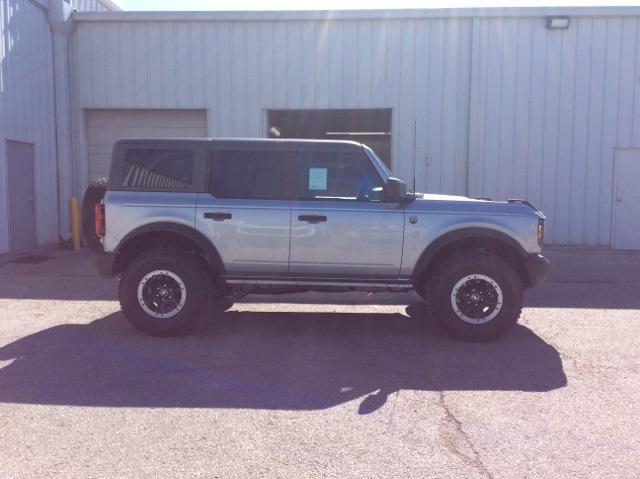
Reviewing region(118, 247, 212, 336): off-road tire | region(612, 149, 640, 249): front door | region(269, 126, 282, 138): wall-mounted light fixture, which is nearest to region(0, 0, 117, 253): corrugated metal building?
region(269, 126, 282, 138): wall-mounted light fixture

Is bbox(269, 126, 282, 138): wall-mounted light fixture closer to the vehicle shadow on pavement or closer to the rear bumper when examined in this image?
the vehicle shadow on pavement

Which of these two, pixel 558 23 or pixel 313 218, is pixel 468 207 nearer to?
pixel 313 218

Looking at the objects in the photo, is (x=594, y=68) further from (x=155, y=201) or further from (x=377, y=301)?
(x=155, y=201)

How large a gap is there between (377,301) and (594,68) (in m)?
8.02

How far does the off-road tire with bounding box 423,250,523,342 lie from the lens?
6.52 metres

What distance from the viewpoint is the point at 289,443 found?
409 cm

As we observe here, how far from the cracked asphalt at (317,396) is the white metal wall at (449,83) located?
19.7ft

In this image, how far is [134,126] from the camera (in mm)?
14523

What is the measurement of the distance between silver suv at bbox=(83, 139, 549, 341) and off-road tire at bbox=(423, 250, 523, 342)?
0.04 ft

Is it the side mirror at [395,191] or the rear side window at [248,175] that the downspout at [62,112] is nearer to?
the rear side window at [248,175]

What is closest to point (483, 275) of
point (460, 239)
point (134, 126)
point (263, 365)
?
point (460, 239)

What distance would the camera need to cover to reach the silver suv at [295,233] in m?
6.59

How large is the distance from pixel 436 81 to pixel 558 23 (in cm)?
266

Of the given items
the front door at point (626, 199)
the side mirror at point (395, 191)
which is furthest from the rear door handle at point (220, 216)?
the front door at point (626, 199)
